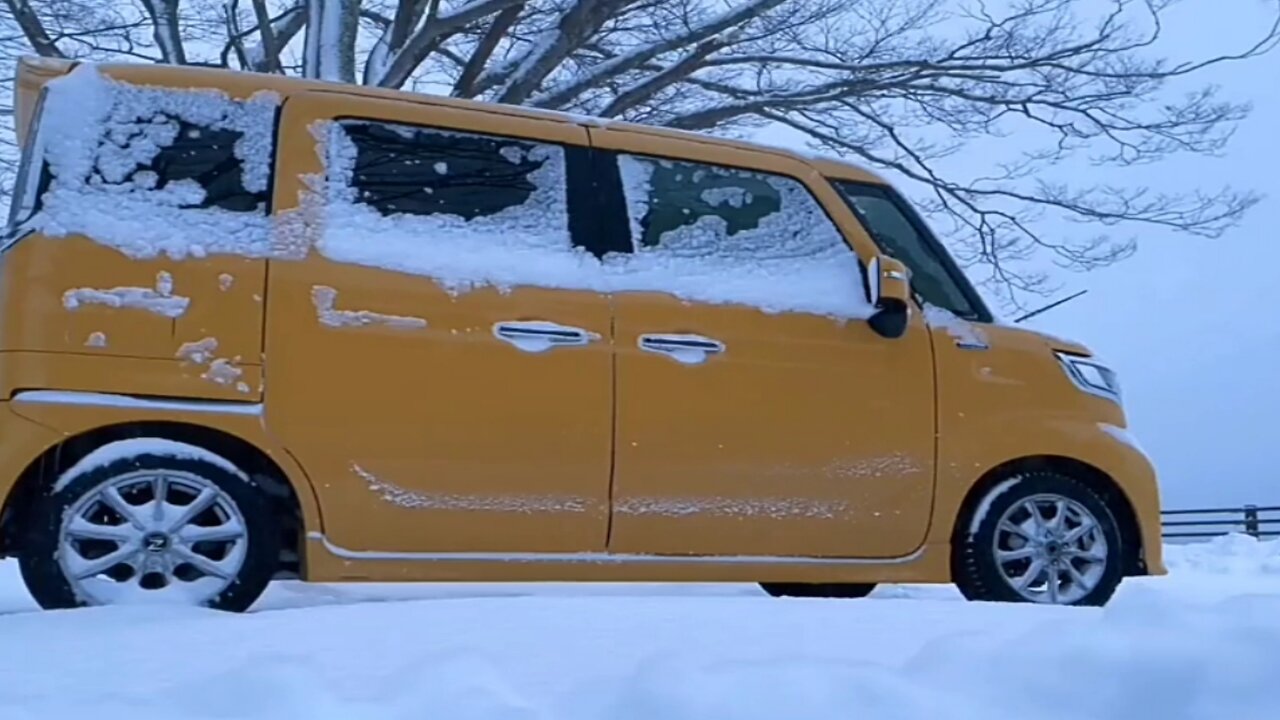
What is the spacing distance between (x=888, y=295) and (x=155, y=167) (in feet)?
7.49

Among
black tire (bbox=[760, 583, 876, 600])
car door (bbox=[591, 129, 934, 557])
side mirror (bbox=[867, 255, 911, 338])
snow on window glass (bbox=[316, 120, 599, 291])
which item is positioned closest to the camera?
snow on window glass (bbox=[316, 120, 599, 291])

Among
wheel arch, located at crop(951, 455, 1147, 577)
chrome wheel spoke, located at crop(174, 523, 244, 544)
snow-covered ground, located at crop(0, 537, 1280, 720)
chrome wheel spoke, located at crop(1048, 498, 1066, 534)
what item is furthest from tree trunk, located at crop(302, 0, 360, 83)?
snow-covered ground, located at crop(0, 537, 1280, 720)

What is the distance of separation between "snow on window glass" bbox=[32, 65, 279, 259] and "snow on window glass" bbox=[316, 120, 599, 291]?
236 mm

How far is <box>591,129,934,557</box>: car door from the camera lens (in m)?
3.84

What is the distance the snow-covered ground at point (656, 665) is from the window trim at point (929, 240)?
1.90 metres

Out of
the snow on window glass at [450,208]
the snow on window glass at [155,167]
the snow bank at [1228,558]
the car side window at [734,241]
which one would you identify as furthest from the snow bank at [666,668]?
the snow bank at [1228,558]

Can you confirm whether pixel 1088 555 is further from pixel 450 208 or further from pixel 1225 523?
pixel 1225 523

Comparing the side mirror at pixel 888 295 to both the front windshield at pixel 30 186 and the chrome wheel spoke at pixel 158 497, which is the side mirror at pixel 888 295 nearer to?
the chrome wheel spoke at pixel 158 497

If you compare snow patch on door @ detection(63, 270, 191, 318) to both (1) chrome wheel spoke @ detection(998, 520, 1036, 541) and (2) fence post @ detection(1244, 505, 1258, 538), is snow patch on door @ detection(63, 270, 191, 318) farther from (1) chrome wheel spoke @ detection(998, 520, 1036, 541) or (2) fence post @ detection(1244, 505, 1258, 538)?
(2) fence post @ detection(1244, 505, 1258, 538)

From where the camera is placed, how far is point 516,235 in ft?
12.8

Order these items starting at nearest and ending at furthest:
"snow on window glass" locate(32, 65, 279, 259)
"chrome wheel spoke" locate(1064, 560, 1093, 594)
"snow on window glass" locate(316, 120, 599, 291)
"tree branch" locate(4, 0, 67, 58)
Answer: "snow on window glass" locate(32, 65, 279, 259), "snow on window glass" locate(316, 120, 599, 291), "chrome wheel spoke" locate(1064, 560, 1093, 594), "tree branch" locate(4, 0, 67, 58)

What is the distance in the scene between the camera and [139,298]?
3.44 meters

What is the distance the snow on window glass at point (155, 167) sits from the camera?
350 centimetres

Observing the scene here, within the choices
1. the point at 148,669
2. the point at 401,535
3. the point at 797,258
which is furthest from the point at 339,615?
the point at 797,258
